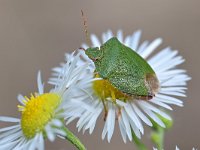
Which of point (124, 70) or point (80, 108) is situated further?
point (124, 70)

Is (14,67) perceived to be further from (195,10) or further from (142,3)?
(195,10)

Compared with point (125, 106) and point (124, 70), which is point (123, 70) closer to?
point (124, 70)

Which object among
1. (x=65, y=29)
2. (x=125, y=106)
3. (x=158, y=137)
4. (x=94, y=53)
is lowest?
(x=158, y=137)

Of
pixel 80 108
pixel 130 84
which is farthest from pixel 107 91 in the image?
pixel 80 108

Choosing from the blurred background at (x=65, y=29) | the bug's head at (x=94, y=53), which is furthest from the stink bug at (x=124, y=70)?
the blurred background at (x=65, y=29)

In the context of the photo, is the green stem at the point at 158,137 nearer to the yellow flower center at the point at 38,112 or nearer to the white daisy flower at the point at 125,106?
the white daisy flower at the point at 125,106

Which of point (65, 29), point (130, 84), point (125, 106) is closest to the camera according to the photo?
point (130, 84)

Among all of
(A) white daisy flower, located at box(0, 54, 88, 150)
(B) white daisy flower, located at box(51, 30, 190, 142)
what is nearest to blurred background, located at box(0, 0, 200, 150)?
(B) white daisy flower, located at box(51, 30, 190, 142)
